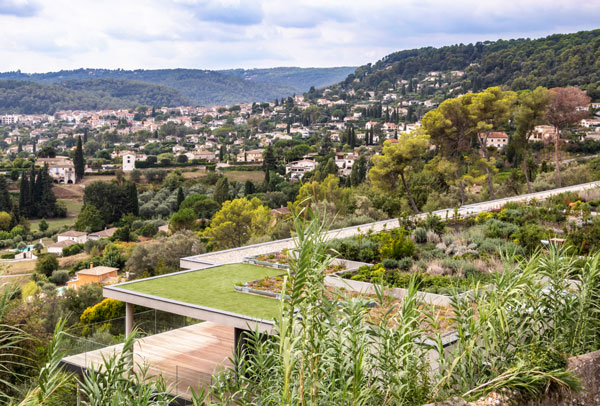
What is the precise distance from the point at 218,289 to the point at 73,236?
39773 millimetres

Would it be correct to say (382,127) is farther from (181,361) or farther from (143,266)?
(181,361)

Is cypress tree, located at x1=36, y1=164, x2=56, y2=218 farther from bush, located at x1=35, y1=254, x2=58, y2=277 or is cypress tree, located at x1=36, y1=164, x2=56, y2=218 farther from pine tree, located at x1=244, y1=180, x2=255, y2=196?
bush, located at x1=35, y1=254, x2=58, y2=277

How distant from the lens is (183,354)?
8.38 meters

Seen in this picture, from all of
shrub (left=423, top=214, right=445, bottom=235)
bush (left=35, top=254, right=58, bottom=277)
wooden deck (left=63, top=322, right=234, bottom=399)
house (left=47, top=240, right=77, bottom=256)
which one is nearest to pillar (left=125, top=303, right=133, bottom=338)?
wooden deck (left=63, top=322, right=234, bottom=399)

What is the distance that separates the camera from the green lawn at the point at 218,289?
7.48 metres

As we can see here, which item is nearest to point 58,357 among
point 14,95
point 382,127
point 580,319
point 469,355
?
point 469,355

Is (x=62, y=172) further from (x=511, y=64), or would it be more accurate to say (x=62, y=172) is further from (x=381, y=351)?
(x=511, y=64)

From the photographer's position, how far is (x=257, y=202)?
33.4m

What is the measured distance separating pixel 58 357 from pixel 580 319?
388 centimetres

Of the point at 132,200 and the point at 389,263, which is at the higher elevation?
the point at 389,263

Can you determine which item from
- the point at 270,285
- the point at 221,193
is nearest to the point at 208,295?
the point at 270,285

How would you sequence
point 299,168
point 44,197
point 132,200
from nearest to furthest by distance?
point 132,200, point 44,197, point 299,168

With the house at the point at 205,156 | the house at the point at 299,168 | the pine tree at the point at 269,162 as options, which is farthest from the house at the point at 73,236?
the house at the point at 205,156

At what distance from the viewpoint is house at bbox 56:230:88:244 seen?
44344 mm
